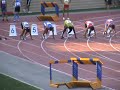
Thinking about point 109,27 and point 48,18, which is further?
point 48,18

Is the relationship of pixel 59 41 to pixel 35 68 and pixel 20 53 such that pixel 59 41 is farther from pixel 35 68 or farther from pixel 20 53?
pixel 35 68

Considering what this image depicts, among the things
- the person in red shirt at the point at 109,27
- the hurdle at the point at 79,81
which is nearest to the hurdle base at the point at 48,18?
the person in red shirt at the point at 109,27

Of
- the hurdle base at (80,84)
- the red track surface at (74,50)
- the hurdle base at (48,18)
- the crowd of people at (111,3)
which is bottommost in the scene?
the red track surface at (74,50)

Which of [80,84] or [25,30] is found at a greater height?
[25,30]

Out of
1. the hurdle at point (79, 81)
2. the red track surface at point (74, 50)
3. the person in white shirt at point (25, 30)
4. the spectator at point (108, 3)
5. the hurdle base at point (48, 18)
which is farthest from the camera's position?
the spectator at point (108, 3)

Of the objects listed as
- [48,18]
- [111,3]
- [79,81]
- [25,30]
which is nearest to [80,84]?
[79,81]

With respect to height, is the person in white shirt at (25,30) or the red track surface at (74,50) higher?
the person in white shirt at (25,30)

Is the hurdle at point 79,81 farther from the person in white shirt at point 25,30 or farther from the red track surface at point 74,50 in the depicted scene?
the person in white shirt at point 25,30

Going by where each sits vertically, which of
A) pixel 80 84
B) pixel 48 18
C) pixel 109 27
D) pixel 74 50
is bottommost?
pixel 74 50

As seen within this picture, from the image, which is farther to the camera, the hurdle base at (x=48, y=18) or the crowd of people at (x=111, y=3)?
the crowd of people at (x=111, y=3)

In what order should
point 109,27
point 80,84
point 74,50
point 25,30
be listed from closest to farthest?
point 80,84
point 74,50
point 25,30
point 109,27

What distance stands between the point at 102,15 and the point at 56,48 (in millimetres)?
11021

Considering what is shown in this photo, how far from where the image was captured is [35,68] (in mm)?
17547

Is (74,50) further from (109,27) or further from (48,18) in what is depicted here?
(48,18)
